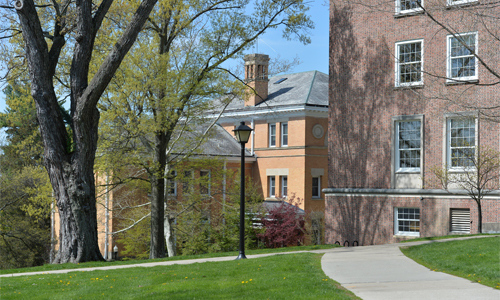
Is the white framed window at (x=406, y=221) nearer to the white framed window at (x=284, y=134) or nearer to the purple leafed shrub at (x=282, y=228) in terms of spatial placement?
the purple leafed shrub at (x=282, y=228)

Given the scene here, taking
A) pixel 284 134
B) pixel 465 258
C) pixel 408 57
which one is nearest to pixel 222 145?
pixel 284 134

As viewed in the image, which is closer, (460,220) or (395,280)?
(395,280)

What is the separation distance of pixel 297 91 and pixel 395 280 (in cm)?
3368

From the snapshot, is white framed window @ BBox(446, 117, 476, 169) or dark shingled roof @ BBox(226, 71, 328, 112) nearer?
white framed window @ BBox(446, 117, 476, 169)

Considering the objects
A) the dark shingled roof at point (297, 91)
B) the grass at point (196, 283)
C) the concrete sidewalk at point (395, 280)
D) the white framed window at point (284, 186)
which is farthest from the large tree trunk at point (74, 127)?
the white framed window at point (284, 186)

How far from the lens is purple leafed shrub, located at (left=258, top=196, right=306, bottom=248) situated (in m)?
34.4

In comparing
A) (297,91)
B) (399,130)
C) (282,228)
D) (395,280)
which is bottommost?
(282,228)

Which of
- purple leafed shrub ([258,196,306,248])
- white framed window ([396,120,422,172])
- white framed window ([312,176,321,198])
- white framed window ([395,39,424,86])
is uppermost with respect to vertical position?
white framed window ([395,39,424,86])

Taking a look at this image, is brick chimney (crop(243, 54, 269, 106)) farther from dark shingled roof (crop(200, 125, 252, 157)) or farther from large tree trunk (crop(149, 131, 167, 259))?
large tree trunk (crop(149, 131, 167, 259))

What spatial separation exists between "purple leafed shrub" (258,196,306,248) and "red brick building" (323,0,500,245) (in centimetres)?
783

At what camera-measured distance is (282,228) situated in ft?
114

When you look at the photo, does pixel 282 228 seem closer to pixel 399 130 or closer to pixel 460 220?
pixel 399 130

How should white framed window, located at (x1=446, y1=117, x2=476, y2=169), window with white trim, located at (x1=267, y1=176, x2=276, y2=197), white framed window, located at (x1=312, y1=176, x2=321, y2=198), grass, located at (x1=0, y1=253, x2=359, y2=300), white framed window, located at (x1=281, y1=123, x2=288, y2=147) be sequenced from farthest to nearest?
window with white trim, located at (x1=267, y1=176, x2=276, y2=197), white framed window, located at (x1=281, y1=123, x2=288, y2=147), white framed window, located at (x1=312, y1=176, x2=321, y2=198), white framed window, located at (x1=446, y1=117, x2=476, y2=169), grass, located at (x1=0, y1=253, x2=359, y2=300)

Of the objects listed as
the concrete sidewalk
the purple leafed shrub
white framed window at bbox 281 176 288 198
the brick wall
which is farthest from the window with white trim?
the concrete sidewalk
